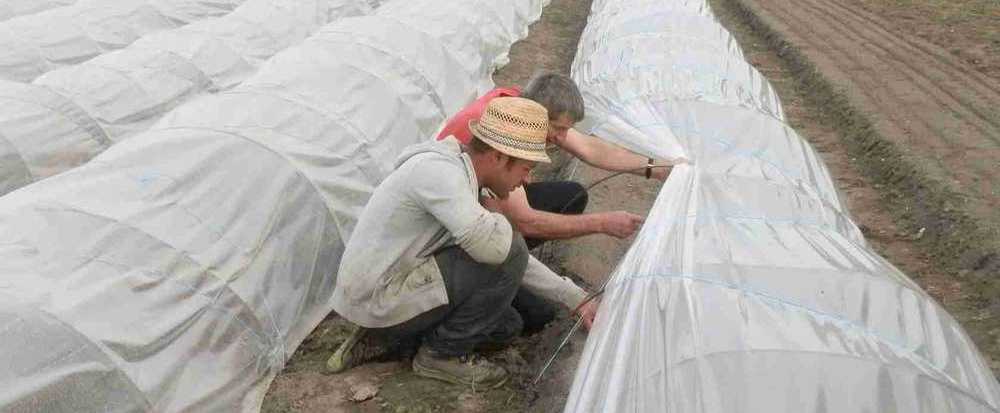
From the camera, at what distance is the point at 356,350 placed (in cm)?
398

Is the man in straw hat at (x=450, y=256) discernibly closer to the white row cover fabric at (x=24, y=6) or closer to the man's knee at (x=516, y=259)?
the man's knee at (x=516, y=259)

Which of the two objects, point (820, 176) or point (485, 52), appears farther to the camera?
point (485, 52)

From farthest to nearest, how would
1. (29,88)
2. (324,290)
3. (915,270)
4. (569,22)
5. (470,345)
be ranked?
1. (569,22)
2. (29,88)
3. (915,270)
4. (324,290)
5. (470,345)

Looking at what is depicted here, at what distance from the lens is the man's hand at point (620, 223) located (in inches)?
146

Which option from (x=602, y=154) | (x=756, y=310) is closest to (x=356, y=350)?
(x=602, y=154)

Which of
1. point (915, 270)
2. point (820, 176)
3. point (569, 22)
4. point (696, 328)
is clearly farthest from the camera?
point (569, 22)

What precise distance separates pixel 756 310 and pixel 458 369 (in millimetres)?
1449

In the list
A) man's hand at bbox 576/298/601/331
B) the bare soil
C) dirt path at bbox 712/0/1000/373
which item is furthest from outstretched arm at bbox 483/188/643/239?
dirt path at bbox 712/0/1000/373

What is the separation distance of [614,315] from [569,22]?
10.5 metres

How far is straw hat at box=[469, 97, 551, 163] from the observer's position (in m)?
3.28

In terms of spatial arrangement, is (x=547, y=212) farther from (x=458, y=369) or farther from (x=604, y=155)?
(x=458, y=369)

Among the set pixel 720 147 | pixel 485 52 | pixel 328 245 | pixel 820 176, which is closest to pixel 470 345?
pixel 328 245

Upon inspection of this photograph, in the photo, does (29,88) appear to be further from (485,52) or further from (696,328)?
(696,328)

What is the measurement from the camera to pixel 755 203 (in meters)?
4.04
